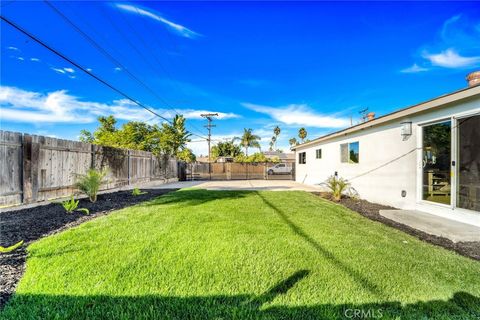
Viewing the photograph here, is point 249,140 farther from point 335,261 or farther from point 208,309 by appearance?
point 208,309

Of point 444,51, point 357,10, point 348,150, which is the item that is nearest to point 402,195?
point 348,150

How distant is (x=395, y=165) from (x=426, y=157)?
0.98 m

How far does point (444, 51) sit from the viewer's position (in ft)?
31.0

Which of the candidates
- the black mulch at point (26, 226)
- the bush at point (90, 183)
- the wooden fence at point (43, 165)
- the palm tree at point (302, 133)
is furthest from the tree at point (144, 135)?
the palm tree at point (302, 133)

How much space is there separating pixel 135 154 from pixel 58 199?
5.66 metres

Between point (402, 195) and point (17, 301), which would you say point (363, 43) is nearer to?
point (402, 195)

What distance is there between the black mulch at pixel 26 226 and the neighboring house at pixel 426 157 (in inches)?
279

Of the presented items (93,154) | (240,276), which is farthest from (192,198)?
(240,276)

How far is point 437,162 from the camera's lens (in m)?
A: 5.60

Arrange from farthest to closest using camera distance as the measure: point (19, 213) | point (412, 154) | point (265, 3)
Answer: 1. point (265, 3)
2. point (412, 154)
3. point (19, 213)

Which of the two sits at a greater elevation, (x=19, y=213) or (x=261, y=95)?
(x=261, y=95)

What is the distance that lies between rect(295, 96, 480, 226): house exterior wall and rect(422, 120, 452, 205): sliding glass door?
13 centimetres

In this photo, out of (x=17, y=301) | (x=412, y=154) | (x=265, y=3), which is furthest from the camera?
(x=265, y=3)

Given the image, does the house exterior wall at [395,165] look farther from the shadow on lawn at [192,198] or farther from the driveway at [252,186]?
the shadow on lawn at [192,198]
